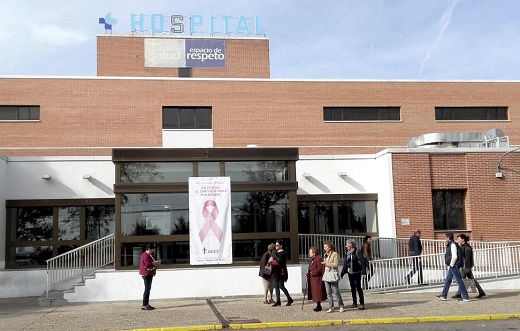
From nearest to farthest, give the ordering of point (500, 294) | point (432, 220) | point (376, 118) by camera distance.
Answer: point (500, 294)
point (432, 220)
point (376, 118)

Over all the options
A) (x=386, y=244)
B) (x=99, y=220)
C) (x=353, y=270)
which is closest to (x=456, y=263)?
(x=353, y=270)

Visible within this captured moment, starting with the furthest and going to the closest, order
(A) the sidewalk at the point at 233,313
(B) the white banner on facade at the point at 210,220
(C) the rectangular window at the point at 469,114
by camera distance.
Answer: (C) the rectangular window at the point at 469,114 < (B) the white banner on facade at the point at 210,220 < (A) the sidewalk at the point at 233,313

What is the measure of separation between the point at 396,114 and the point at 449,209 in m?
10.7

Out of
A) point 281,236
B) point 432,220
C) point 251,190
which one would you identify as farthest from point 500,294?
point 251,190

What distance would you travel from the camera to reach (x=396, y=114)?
31.7 m

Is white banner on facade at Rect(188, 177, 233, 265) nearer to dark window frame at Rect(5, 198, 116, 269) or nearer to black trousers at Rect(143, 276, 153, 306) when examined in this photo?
black trousers at Rect(143, 276, 153, 306)

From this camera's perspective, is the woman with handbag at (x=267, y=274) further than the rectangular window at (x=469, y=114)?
No

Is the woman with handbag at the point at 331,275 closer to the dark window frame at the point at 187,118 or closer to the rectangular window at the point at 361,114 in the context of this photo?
the dark window frame at the point at 187,118

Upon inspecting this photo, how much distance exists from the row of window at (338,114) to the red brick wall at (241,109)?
1.03 ft

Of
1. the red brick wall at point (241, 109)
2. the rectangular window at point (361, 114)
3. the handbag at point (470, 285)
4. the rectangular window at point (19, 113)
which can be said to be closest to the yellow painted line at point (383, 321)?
the handbag at point (470, 285)

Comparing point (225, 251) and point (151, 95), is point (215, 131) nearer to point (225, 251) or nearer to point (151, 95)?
point (151, 95)

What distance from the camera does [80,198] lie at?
21531mm

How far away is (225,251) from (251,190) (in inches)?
77.9

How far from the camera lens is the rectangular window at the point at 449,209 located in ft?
71.2
